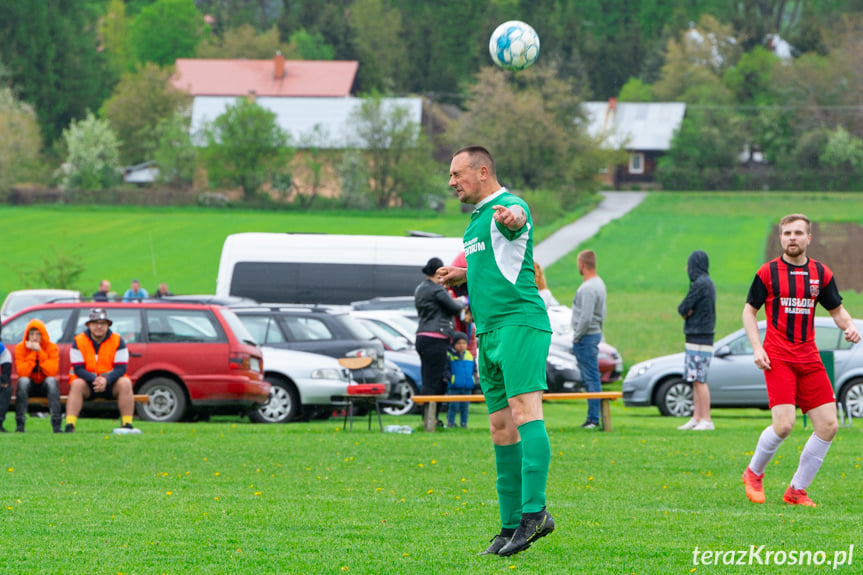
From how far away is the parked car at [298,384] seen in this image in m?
17.4

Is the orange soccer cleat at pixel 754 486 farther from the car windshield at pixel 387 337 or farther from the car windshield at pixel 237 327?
the car windshield at pixel 387 337

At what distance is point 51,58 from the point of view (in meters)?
102

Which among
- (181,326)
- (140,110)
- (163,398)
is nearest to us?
(163,398)

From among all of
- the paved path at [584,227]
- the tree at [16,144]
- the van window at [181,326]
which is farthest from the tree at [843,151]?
the van window at [181,326]

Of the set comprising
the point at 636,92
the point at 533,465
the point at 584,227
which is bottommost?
the point at 533,465

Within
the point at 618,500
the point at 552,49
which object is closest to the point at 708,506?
the point at 618,500

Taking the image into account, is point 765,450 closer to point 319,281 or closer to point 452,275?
point 452,275

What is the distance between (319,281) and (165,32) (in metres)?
103

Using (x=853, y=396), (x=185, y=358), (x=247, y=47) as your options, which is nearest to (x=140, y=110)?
(x=247, y=47)

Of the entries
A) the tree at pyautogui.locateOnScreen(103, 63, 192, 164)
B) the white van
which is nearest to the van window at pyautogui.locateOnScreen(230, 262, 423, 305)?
the white van

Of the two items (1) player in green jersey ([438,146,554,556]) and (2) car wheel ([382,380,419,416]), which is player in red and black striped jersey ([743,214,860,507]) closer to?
(1) player in green jersey ([438,146,554,556])

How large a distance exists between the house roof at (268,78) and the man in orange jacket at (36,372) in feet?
309

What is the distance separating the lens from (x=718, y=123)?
99.1 m

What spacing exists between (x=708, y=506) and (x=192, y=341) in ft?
31.5
